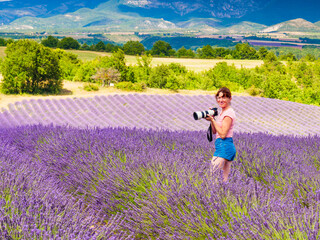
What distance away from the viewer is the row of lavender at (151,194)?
231 cm

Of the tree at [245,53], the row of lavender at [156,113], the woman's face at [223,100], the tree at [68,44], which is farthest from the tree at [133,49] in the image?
the woman's face at [223,100]

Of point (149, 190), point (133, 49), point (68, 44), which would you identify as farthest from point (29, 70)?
point (68, 44)

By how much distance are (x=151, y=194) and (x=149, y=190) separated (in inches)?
11.6

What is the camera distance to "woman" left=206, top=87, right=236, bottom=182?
3.48 metres

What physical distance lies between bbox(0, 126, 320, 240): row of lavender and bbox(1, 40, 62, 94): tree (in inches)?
450

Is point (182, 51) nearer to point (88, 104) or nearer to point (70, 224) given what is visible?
point (88, 104)

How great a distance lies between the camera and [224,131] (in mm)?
3475

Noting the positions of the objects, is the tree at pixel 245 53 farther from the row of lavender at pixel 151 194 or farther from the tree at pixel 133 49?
the row of lavender at pixel 151 194

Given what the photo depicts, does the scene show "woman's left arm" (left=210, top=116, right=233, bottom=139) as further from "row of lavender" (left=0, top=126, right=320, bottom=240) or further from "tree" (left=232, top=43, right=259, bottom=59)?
"tree" (left=232, top=43, right=259, bottom=59)

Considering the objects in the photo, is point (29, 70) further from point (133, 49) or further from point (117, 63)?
point (133, 49)

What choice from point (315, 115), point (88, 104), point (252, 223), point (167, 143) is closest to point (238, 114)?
point (315, 115)

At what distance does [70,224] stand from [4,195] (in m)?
0.78

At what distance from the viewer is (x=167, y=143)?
535 cm

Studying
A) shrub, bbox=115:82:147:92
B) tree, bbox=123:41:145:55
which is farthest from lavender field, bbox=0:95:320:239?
tree, bbox=123:41:145:55
